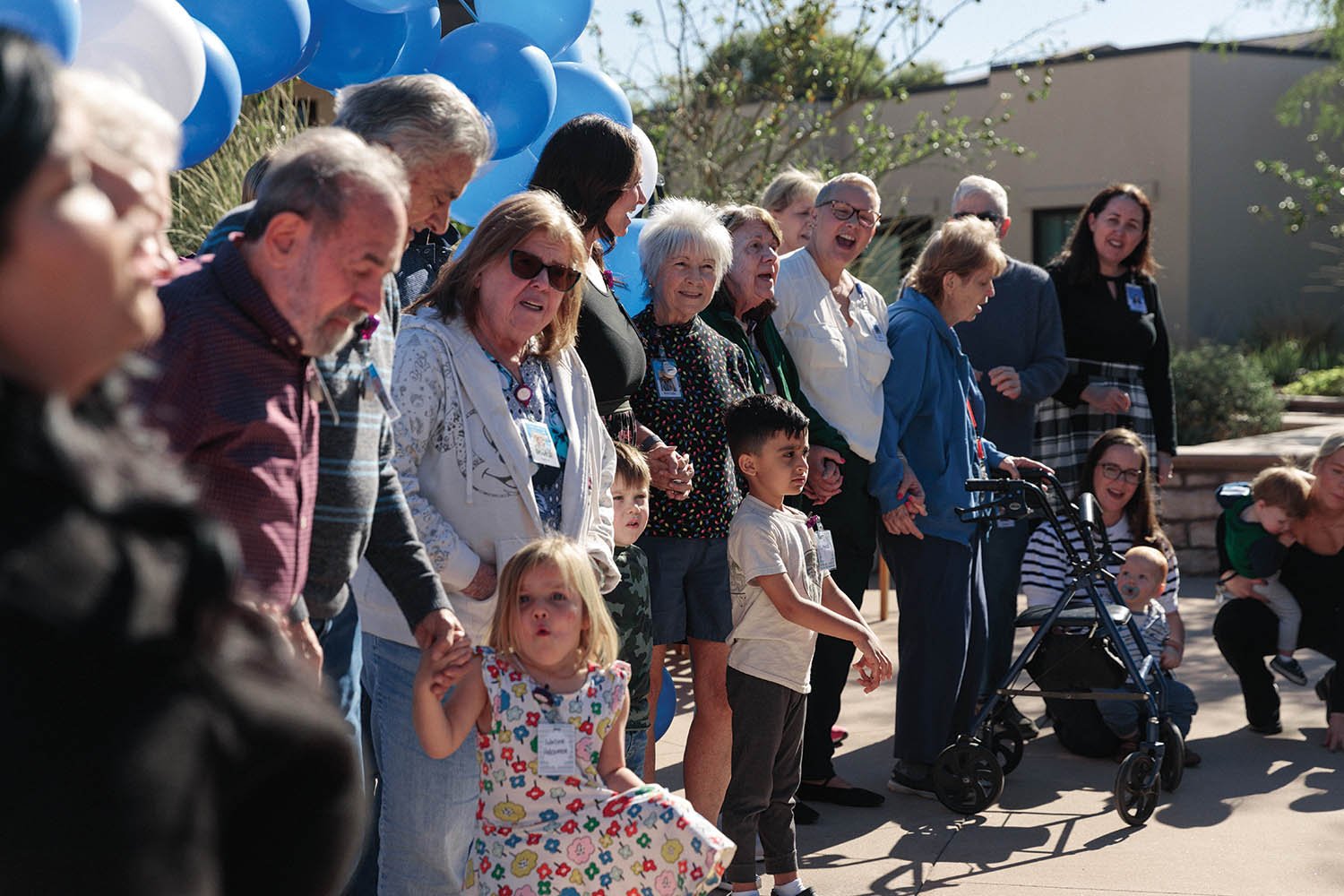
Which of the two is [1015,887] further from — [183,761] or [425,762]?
[183,761]

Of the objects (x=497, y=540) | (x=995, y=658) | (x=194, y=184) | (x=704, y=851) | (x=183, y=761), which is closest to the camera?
(x=183, y=761)

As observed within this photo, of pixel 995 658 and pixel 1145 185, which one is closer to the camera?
pixel 995 658

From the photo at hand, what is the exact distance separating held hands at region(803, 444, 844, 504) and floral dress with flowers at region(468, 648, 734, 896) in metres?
1.72

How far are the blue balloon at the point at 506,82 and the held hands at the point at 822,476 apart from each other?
1.34 meters

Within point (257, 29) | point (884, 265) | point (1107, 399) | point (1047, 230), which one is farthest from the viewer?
point (1047, 230)

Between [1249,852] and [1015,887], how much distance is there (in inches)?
31.4

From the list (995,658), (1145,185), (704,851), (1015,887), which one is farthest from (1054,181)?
(704,851)

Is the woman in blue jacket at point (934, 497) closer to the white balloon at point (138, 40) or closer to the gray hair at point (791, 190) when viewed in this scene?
the gray hair at point (791, 190)

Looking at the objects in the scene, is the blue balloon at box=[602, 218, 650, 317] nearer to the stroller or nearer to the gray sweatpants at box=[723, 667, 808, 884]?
the stroller

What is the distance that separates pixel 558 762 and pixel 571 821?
0.12 meters

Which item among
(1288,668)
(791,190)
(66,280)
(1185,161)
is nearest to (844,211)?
(791,190)

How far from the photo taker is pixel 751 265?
14.9 feet

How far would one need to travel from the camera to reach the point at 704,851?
280cm

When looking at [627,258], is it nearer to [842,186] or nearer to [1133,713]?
[842,186]
